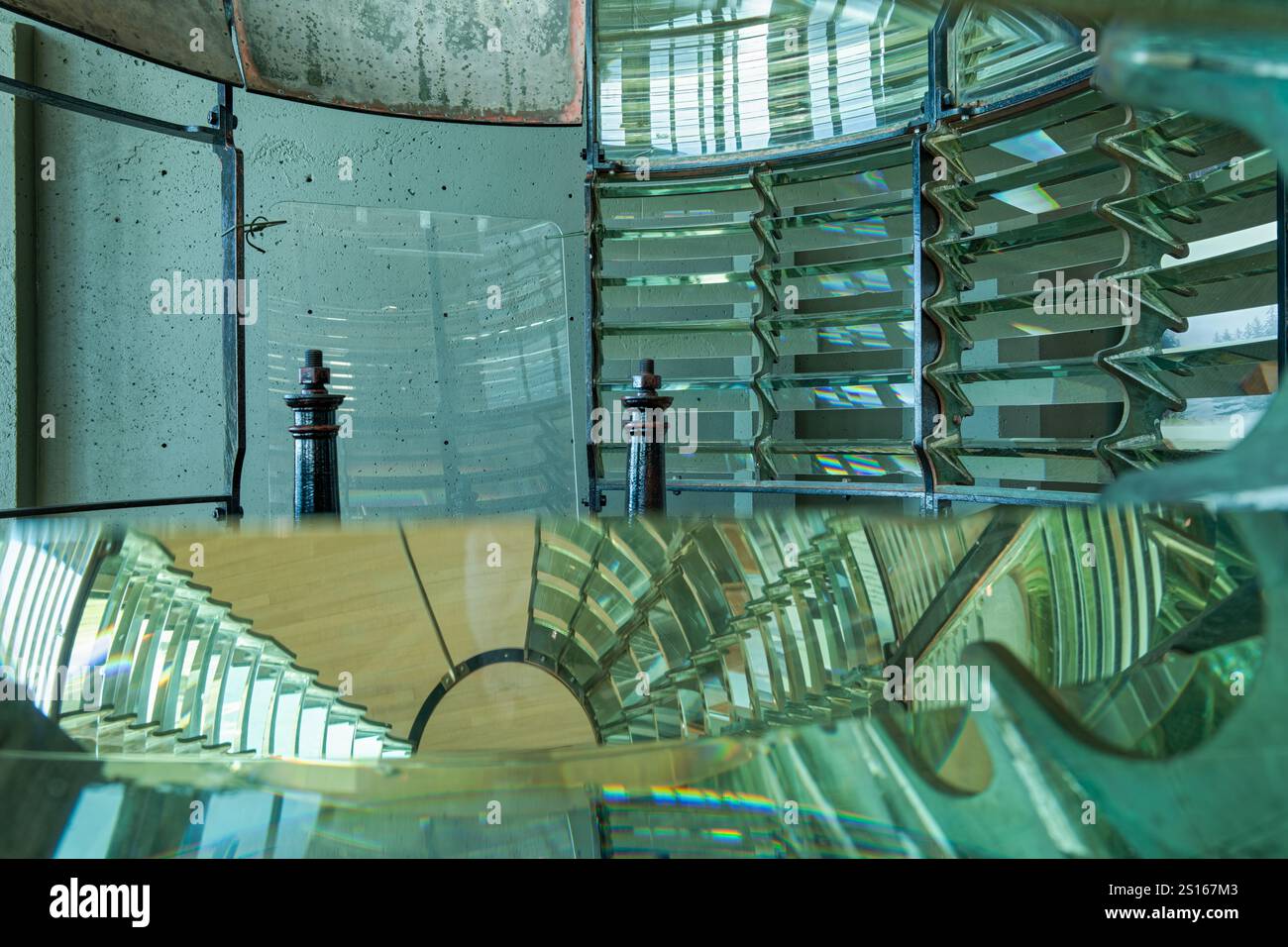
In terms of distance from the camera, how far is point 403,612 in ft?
1.73

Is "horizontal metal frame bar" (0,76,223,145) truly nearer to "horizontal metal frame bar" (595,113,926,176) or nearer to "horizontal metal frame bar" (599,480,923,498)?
"horizontal metal frame bar" (595,113,926,176)

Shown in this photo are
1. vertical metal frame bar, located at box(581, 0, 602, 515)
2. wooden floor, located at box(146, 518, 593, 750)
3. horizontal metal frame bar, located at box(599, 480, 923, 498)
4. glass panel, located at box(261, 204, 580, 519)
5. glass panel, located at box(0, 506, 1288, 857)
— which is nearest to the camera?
glass panel, located at box(0, 506, 1288, 857)

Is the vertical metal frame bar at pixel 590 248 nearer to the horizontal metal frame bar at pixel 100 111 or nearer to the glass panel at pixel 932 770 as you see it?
the horizontal metal frame bar at pixel 100 111

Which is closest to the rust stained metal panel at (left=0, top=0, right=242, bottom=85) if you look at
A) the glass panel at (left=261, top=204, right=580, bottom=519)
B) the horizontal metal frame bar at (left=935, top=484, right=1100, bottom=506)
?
the glass panel at (left=261, top=204, right=580, bottom=519)

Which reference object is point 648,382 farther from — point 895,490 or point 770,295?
point 770,295

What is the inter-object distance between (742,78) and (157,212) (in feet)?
7.69

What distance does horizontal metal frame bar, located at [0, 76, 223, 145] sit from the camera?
167 centimetres

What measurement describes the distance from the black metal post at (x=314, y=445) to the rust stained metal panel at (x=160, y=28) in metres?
0.86

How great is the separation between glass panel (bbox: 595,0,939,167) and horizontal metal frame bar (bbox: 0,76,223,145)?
35.5 inches

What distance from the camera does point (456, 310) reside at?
2.59 metres

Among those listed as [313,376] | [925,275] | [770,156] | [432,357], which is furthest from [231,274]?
[925,275]

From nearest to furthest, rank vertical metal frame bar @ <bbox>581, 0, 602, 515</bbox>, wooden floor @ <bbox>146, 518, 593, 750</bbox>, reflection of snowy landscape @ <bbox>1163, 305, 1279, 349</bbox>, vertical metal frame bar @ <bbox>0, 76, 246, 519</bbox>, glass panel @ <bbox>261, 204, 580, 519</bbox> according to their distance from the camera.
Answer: wooden floor @ <bbox>146, 518, 593, 750</bbox>
reflection of snowy landscape @ <bbox>1163, 305, 1279, 349</bbox>
vertical metal frame bar @ <bbox>0, 76, 246, 519</bbox>
vertical metal frame bar @ <bbox>581, 0, 602, 515</bbox>
glass panel @ <bbox>261, 204, 580, 519</bbox>

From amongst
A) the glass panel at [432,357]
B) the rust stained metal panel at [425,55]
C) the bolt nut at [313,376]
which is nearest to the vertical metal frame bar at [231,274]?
the rust stained metal panel at [425,55]
